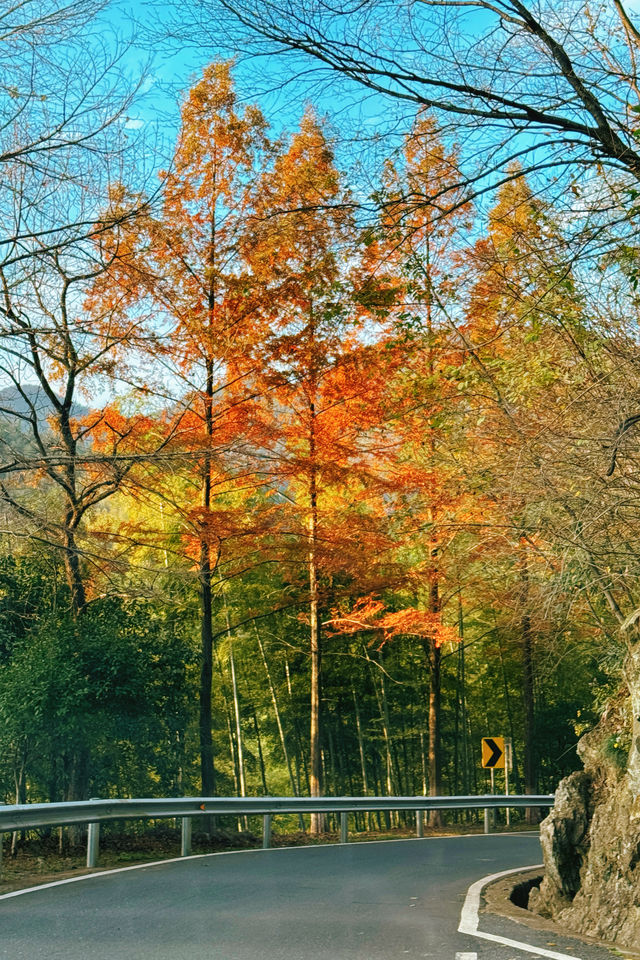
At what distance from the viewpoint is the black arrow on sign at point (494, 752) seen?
22.4 m

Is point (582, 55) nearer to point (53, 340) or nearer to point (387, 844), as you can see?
point (53, 340)

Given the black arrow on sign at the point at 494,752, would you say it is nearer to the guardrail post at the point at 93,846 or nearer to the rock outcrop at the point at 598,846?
the rock outcrop at the point at 598,846

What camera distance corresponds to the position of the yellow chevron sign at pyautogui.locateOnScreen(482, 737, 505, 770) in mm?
22391

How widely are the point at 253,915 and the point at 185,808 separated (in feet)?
17.6

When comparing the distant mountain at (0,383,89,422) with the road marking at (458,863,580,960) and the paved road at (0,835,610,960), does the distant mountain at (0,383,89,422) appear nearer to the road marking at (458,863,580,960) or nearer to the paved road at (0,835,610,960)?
the paved road at (0,835,610,960)

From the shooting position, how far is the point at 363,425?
815 inches

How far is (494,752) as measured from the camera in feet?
74.3

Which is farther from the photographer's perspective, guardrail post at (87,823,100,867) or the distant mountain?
the distant mountain

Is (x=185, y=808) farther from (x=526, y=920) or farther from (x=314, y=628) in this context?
(x=314, y=628)

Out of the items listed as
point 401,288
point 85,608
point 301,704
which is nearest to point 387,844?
point 85,608

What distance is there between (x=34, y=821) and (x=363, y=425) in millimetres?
12496

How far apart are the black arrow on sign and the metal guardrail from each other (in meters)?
2.00

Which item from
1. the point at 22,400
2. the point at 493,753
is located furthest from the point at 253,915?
the point at 493,753

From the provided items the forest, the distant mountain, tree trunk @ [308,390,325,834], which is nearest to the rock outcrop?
the forest
